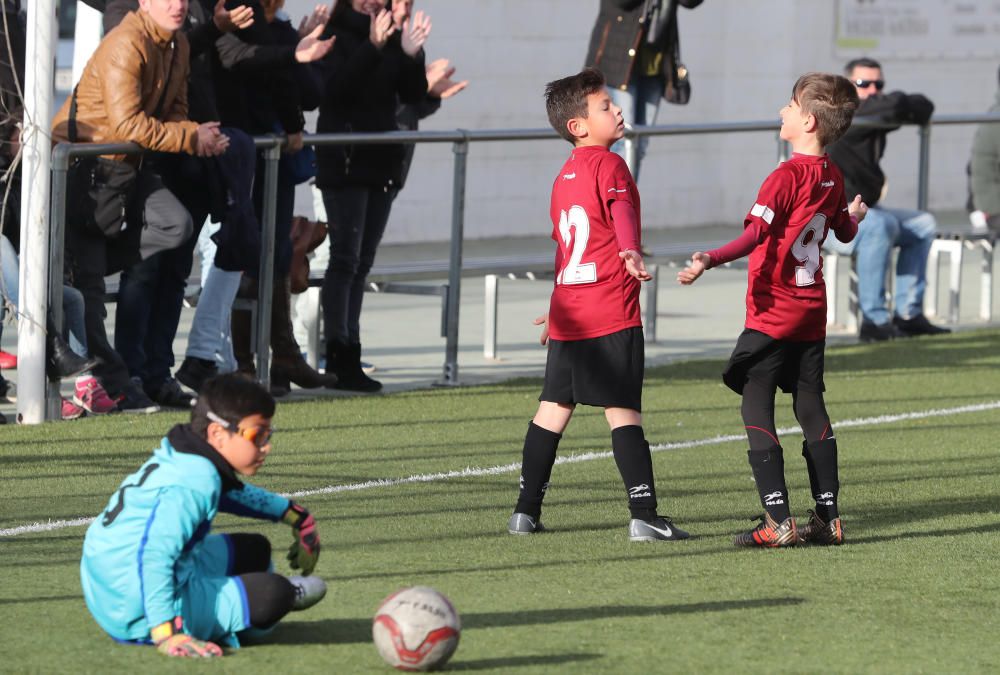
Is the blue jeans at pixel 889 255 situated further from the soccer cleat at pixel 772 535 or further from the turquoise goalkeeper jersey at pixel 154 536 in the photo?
the turquoise goalkeeper jersey at pixel 154 536

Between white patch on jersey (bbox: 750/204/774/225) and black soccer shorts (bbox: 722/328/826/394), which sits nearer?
white patch on jersey (bbox: 750/204/774/225)

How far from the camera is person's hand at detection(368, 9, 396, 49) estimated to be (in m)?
9.64

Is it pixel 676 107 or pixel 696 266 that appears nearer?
pixel 696 266

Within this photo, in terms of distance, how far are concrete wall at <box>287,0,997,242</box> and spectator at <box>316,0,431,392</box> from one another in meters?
3.93

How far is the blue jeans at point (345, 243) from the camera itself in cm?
993

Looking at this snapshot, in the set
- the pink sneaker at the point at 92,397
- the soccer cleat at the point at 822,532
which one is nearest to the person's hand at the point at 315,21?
the pink sneaker at the point at 92,397

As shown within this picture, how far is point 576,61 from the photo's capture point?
19.4 metres

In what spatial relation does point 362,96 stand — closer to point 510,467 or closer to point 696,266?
point 510,467

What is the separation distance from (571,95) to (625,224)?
20.5 inches

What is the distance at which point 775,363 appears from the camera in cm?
634

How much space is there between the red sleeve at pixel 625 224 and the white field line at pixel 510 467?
66.1 inches

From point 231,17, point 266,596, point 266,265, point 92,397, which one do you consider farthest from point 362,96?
point 266,596

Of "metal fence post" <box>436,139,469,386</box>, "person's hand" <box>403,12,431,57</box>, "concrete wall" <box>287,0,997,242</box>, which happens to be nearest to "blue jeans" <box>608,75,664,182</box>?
"concrete wall" <box>287,0,997,242</box>

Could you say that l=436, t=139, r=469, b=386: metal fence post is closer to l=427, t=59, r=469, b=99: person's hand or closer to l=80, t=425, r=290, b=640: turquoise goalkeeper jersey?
l=427, t=59, r=469, b=99: person's hand
